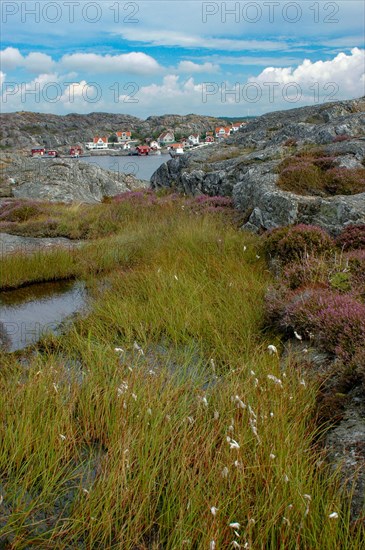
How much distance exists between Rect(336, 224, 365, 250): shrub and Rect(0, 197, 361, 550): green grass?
334cm

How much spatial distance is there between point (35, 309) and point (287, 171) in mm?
8164

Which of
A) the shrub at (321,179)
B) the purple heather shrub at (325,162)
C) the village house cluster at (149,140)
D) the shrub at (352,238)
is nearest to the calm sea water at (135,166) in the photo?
the purple heather shrub at (325,162)

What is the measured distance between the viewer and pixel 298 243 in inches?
414

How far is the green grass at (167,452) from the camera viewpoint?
3.73 m

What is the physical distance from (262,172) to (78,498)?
43.7 feet

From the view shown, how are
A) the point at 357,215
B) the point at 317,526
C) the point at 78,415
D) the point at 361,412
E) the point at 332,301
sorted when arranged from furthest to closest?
the point at 357,215, the point at 332,301, the point at 78,415, the point at 361,412, the point at 317,526

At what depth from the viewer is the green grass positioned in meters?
3.73

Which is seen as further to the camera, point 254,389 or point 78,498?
point 254,389

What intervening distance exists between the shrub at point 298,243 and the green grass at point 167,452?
8.99ft

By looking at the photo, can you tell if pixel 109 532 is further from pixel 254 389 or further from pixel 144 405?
pixel 254 389

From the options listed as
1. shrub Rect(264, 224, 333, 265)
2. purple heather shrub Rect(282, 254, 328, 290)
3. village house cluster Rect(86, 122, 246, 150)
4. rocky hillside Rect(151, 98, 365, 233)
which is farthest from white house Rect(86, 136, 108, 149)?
purple heather shrub Rect(282, 254, 328, 290)

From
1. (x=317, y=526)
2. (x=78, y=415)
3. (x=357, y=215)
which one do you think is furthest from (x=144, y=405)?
(x=357, y=215)

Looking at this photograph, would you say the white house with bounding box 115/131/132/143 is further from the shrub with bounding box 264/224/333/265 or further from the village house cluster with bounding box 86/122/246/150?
the shrub with bounding box 264/224/333/265

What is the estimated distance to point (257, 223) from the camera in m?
13.4
